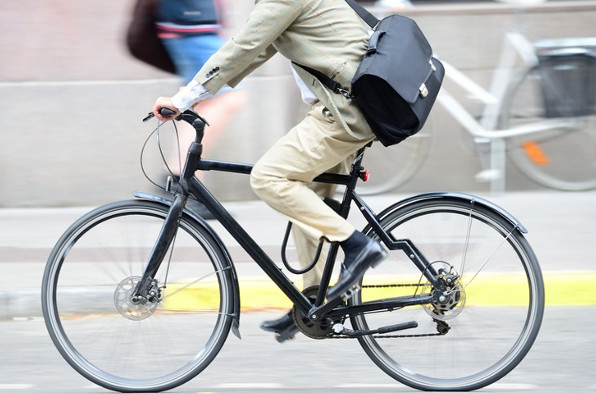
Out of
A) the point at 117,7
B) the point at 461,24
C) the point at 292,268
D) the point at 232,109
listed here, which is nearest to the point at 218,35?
the point at 232,109

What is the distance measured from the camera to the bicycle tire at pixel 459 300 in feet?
14.1

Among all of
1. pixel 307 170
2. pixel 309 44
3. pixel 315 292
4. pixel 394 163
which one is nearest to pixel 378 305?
pixel 315 292

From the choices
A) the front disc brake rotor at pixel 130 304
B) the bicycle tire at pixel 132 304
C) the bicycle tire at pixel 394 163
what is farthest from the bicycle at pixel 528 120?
the front disc brake rotor at pixel 130 304

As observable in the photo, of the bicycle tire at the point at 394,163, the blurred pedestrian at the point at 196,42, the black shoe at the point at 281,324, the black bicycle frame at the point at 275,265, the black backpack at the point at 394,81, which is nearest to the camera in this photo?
the black backpack at the point at 394,81

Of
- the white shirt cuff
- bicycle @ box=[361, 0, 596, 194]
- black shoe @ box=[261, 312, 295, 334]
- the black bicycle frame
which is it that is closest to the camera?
the white shirt cuff

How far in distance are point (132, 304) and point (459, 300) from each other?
130 centimetres

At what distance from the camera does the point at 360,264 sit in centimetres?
414

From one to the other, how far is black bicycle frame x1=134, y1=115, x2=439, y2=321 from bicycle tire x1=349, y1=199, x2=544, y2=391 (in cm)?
4

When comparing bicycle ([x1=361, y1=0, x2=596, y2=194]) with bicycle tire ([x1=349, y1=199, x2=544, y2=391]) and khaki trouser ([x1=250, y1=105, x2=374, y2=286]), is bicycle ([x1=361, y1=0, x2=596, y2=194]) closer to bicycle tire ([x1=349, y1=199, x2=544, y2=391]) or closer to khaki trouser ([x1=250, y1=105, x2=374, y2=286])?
bicycle tire ([x1=349, y1=199, x2=544, y2=391])

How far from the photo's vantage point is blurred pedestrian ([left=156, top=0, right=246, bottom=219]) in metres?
7.21

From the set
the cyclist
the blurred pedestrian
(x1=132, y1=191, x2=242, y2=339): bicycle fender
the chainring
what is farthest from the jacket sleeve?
the blurred pedestrian

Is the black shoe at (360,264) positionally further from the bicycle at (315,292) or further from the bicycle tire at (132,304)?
the bicycle tire at (132,304)

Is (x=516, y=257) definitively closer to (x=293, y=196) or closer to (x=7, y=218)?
(x=293, y=196)

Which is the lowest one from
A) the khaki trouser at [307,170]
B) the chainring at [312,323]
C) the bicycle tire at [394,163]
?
the chainring at [312,323]
